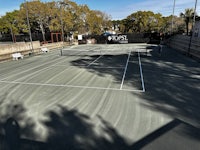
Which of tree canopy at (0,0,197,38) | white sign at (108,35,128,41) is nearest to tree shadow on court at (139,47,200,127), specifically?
tree canopy at (0,0,197,38)

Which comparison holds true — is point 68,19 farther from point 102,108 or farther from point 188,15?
point 102,108

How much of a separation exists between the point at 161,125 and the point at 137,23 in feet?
157

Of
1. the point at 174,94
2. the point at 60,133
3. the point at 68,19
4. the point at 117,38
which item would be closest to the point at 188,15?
the point at 117,38

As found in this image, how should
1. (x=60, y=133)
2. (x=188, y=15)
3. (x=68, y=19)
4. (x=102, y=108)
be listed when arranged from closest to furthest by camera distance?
(x=60, y=133)
(x=102, y=108)
(x=68, y=19)
(x=188, y=15)

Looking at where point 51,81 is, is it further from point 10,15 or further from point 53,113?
point 10,15

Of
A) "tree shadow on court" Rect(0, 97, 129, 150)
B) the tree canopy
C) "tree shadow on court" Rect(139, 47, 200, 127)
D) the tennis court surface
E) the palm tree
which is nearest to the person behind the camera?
"tree shadow on court" Rect(0, 97, 129, 150)

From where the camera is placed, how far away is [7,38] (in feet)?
186

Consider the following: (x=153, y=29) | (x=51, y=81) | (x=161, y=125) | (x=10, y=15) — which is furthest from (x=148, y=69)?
(x=10, y=15)

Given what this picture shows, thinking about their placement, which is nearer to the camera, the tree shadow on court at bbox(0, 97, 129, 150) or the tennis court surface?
the tree shadow on court at bbox(0, 97, 129, 150)

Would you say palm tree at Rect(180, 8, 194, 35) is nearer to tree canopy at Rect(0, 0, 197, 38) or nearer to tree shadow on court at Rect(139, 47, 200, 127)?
tree canopy at Rect(0, 0, 197, 38)

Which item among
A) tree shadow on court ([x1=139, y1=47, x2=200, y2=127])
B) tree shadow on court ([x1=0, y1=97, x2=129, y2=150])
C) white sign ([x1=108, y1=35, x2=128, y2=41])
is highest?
white sign ([x1=108, y1=35, x2=128, y2=41])

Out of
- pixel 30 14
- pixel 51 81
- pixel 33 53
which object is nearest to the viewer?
pixel 51 81

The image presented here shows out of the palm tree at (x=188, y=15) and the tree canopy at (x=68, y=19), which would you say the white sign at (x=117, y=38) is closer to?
the tree canopy at (x=68, y=19)

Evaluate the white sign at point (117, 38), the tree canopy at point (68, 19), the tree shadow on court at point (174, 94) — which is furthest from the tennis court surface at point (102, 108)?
the white sign at point (117, 38)
